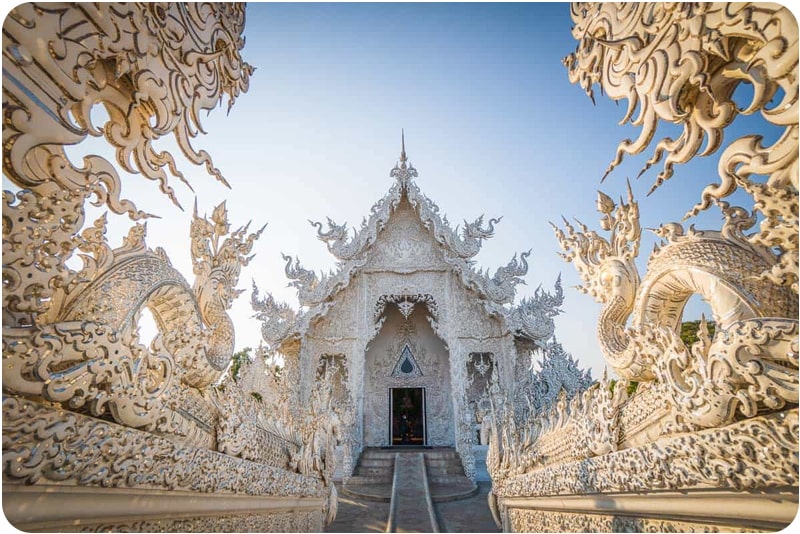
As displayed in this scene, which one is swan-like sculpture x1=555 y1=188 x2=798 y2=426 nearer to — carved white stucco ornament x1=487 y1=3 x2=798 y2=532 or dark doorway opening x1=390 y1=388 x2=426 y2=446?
carved white stucco ornament x1=487 y1=3 x2=798 y2=532

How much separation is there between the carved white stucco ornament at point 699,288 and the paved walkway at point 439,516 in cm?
373

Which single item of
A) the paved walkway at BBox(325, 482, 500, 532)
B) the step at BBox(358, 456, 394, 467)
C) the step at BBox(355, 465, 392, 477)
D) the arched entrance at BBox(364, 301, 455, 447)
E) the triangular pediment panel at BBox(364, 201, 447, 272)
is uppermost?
the triangular pediment panel at BBox(364, 201, 447, 272)

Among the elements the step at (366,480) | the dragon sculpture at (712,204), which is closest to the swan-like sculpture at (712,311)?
the dragon sculpture at (712,204)

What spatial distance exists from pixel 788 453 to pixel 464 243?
28.7ft

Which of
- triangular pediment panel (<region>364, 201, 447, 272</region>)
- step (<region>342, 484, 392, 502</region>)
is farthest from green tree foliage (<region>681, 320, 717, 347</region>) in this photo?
step (<region>342, 484, 392, 502</region>)

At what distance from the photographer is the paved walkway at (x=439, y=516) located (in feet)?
17.5

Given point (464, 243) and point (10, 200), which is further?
point (464, 243)

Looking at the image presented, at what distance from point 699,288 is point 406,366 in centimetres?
968

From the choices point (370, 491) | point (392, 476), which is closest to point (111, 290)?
point (370, 491)

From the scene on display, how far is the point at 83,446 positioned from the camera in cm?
139

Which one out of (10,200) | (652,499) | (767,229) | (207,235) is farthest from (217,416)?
(767,229)

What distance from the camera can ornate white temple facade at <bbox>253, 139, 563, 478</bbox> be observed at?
357 inches

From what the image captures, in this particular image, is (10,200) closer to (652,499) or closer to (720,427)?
(720,427)

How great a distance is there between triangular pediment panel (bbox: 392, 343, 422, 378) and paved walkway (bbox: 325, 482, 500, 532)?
359 centimetres
